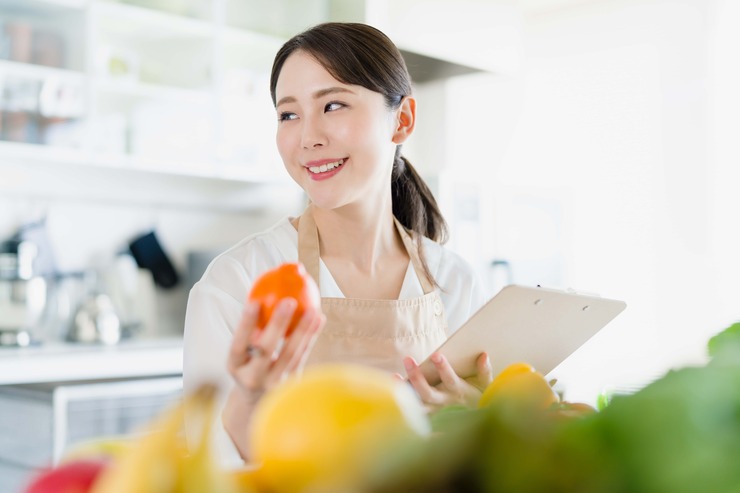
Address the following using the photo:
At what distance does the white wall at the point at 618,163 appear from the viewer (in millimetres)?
4320

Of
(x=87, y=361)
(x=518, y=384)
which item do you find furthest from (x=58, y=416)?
(x=518, y=384)

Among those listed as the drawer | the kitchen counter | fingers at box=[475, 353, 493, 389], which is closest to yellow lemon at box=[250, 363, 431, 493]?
fingers at box=[475, 353, 493, 389]

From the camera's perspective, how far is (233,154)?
3828mm

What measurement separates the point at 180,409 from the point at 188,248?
3.80 meters

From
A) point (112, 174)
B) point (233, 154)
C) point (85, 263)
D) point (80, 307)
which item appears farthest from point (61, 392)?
point (233, 154)

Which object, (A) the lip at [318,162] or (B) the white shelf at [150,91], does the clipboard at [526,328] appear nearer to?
(A) the lip at [318,162]

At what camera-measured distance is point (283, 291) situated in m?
0.67

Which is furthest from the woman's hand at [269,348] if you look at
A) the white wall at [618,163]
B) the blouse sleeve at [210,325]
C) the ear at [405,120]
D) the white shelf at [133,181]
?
the white wall at [618,163]

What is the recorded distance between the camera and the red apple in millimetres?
307

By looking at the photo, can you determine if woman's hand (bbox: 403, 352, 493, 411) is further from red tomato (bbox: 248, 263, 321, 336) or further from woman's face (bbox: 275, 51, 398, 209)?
woman's face (bbox: 275, 51, 398, 209)

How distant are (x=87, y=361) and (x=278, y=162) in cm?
142

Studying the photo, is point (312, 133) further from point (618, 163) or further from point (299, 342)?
point (618, 163)

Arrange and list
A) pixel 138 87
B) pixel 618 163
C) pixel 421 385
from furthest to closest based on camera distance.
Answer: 1. pixel 618 163
2. pixel 138 87
3. pixel 421 385

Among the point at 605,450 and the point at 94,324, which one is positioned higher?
the point at 605,450
